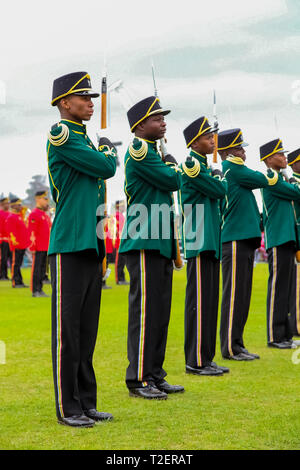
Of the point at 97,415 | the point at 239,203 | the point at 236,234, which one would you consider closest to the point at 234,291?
the point at 236,234

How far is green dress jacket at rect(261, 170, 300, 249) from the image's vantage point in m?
8.23

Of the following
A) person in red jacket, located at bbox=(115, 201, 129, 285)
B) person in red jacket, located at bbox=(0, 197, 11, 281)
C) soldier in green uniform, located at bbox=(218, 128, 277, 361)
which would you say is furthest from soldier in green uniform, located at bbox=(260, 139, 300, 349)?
person in red jacket, located at bbox=(0, 197, 11, 281)

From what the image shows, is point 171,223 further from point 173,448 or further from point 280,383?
point 173,448

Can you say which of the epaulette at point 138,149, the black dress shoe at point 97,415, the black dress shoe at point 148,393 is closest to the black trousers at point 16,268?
the black dress shoe at point 148,393

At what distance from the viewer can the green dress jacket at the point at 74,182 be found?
4.75m

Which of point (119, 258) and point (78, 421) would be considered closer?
point (78, 421)

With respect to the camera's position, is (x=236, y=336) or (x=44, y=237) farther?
(x=44, y=237)

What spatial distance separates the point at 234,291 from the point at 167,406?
2.50 meters

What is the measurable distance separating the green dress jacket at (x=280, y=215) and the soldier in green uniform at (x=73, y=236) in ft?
12.2

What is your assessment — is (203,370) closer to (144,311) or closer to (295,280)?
(144,311)

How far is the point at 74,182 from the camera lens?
4.83 meters
